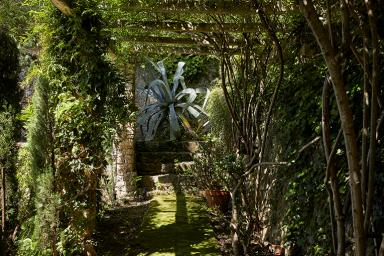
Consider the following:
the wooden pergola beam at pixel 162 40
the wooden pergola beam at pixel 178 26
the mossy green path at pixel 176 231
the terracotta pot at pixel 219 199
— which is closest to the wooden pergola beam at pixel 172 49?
the wooden pergola beam at pixel 162 40

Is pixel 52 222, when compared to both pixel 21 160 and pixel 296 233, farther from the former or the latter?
pixel 296 233

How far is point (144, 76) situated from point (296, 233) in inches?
365

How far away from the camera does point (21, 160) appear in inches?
186

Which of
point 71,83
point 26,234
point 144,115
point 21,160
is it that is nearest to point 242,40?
point 71,83

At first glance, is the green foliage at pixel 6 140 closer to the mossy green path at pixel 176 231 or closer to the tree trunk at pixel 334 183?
the mossy green path at pixel 176 231

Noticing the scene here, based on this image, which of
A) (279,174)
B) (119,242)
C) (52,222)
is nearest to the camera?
(52,222)

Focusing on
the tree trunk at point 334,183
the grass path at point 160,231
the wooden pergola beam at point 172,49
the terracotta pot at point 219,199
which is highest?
the wooden pergola beam at point 172,49

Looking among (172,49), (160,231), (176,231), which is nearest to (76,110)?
(160,231)

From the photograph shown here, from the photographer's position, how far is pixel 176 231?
484 cm

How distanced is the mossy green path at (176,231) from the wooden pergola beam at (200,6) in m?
2.41

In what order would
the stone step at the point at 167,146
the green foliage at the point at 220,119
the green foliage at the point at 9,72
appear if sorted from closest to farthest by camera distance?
the green foliage at the point at 9,72
the green foliage at the point at 220,119
the stone step at the point at 167,146

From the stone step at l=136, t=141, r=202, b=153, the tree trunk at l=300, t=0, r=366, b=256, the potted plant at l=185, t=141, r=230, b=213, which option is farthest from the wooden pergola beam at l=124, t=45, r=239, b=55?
the tree trunk at l=300, t=0, r=366, b=256

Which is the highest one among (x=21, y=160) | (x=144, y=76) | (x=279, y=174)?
(x=144, y=76)

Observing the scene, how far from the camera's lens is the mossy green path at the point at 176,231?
13.6 feet
